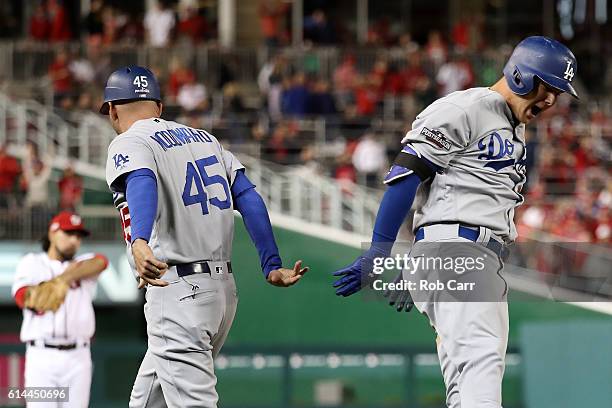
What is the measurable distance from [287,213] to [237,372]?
323 centimetres

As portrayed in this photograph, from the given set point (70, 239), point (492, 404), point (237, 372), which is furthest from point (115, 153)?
point (237, 372)

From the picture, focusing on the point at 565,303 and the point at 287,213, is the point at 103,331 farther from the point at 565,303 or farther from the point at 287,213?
the point at 565,303

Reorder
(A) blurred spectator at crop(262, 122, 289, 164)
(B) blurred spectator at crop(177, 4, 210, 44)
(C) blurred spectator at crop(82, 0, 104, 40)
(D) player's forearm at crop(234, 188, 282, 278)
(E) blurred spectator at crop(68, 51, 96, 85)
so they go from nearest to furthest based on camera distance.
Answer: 1. (D) player's forearm at crop(234, 188, 282, 278)
2. (A) blurred spectator at crop(262, 122, 289, 164)
3. (E) blurred spectator at crop(68, 51, 96, 85)
4. (C) blurred spectator at crop(82, 0, 104, 40)
5. (B) blurred spectator at crop(177, 4, 210, 44)

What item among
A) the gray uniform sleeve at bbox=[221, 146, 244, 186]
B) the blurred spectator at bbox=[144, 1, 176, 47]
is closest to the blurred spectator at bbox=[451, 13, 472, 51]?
the blurred spectator at bbox=[144, 1, 176, 47]

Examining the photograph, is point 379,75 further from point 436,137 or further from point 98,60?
point 436,137

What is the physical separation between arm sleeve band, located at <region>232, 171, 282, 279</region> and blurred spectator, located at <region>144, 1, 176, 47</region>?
15916 mm

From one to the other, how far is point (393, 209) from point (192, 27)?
17.0m

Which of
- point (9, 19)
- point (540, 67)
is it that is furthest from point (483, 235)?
point (9, 19)

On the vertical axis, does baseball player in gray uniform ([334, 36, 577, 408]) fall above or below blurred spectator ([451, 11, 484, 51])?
below

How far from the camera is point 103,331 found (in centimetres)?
1317

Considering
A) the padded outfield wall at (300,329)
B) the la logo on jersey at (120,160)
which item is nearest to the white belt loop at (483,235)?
the la logo on jersey at (120,160)

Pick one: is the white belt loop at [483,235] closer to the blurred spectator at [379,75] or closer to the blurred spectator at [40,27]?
the blurred spectator at [379,75]

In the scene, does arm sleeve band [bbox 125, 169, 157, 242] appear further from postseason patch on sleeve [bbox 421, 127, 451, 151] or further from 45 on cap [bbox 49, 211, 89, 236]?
45 on cap [bbox 49, 211, 89, 236]

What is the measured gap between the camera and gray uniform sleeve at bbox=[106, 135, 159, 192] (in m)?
5.53
